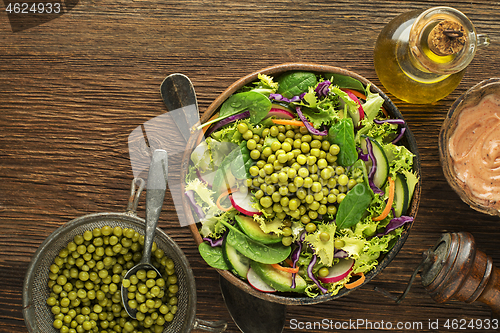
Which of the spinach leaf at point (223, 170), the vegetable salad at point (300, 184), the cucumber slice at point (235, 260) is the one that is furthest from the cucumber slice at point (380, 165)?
the cucumber slice at point (235, 260)

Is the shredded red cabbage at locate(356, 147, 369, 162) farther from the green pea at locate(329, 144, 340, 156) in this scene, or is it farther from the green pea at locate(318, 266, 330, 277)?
the green pea at locate(318, 266, 330, 277)

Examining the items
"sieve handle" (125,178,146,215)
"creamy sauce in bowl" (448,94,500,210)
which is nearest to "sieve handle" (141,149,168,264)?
"sieve handle" (125,178,146,215)

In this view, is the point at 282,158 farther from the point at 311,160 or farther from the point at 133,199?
the point at 133,199

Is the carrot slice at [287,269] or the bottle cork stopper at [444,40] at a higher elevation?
Result: the bottle cork stopper at [444,40]

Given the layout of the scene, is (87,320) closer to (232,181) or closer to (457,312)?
(232,181)

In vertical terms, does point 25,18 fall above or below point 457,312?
above

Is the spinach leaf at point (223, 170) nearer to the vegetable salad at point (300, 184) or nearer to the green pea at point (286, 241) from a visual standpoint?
the vegetable salad at point (300, 184)

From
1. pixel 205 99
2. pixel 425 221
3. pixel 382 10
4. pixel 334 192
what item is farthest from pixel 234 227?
pixel 382 10
